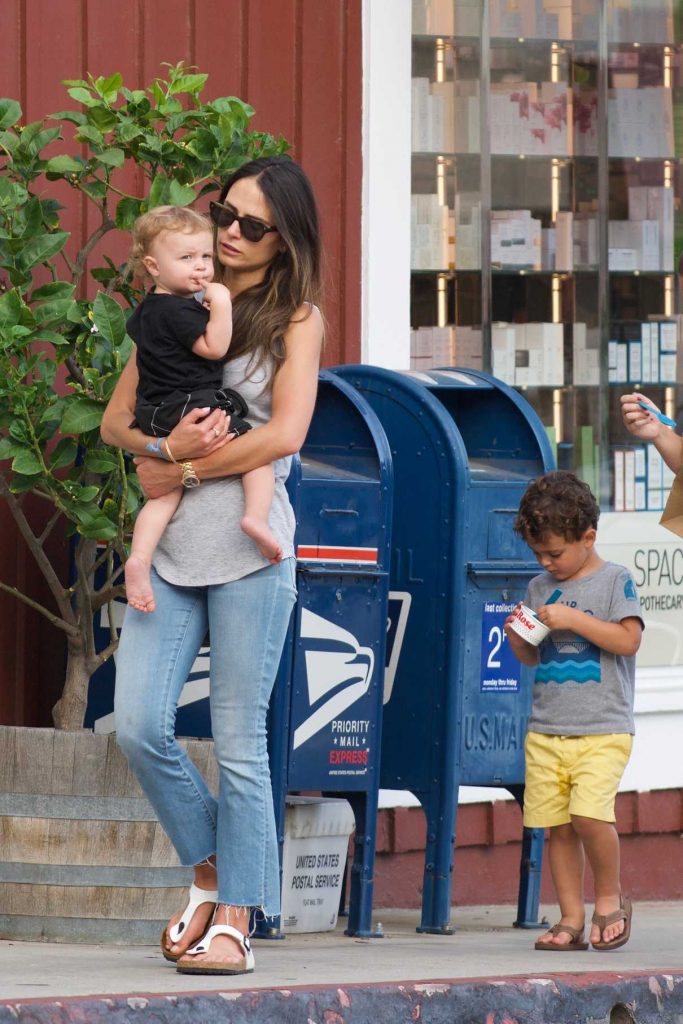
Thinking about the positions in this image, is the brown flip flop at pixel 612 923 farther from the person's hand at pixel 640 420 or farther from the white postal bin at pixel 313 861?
the person's hand at pixel 640 420

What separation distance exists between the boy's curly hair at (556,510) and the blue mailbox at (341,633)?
453 mm

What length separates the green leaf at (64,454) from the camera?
5.37 metres

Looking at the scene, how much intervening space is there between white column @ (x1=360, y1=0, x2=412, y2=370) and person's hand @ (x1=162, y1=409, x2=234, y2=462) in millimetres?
2753

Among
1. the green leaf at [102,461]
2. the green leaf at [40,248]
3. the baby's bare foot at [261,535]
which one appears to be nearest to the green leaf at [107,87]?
the green leaf at [40,248]

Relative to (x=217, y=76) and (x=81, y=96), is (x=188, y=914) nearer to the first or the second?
(x=81, y=96)

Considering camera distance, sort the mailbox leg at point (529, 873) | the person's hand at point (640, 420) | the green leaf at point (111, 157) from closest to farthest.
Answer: the person's hand at point (640, 420) < the green leaf at point (111, 157) < the mailbox leg at point (529, 873)

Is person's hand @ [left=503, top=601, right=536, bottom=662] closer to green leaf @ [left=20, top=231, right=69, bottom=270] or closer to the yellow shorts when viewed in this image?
the yellow shorts

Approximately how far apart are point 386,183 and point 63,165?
1773 millimetres

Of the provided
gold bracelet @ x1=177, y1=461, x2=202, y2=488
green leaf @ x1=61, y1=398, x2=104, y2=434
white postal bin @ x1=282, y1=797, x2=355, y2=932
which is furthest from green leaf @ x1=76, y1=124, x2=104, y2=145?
white postal bin @ x1=282, y1=797, x2=355, y2=932

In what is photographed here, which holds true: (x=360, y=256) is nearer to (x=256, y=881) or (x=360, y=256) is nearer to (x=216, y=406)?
(x=216, y=406)

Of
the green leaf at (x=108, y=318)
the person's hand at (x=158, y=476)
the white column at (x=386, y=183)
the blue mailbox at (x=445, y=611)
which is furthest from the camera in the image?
the white column at (x=386, y=183)

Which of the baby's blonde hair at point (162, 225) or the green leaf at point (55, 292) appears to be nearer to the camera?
the baby's blonde hair at point (162, 225)

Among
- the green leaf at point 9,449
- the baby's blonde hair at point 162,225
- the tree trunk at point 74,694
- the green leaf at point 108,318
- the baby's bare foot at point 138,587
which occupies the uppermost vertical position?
the baby's blonde hair at point 162,225

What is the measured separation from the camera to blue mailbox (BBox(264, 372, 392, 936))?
214 inches
